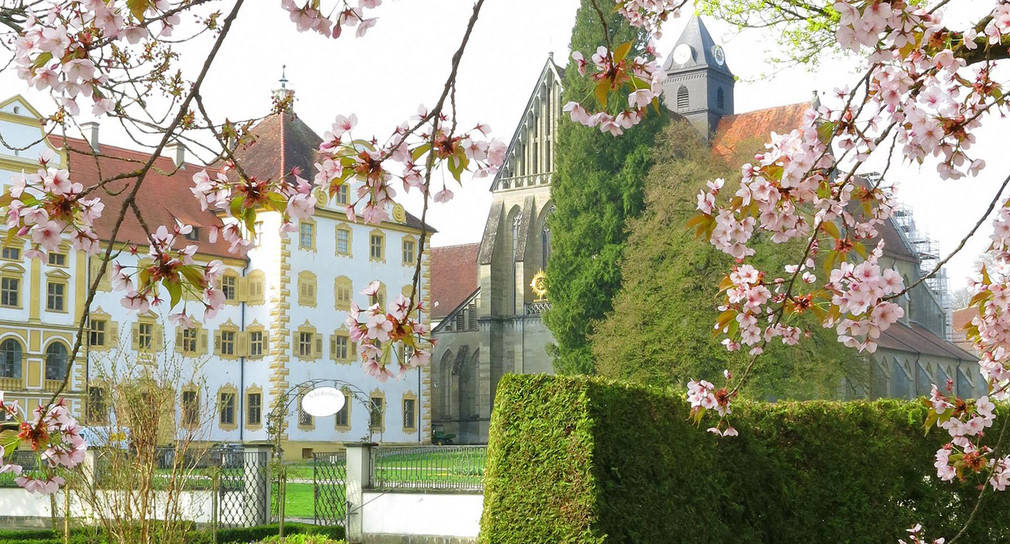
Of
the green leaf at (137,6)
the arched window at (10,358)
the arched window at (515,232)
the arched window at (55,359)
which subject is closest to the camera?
the green leaf at (137,6)

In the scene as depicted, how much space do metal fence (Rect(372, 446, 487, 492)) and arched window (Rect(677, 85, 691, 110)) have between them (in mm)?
43574

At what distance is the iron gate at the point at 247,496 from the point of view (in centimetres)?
2023

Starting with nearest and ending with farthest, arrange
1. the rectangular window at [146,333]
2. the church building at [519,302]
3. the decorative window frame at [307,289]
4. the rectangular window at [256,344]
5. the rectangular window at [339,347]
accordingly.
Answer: the rectangular window at [146,333] → the rectangular window at [256,344] → the decorative window frame at [307,289] → the rectangular window at [339,347] → the church building at [519,302]

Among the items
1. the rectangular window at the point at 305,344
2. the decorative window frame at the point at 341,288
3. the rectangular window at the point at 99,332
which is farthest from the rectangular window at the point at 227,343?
the rectangular window at the point at 99,332

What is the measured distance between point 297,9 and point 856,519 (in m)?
10.7

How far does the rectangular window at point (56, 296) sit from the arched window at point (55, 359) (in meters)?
1.20

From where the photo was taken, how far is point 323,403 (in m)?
23.9

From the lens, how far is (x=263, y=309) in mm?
46375

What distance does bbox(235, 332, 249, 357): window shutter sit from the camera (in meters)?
46.4

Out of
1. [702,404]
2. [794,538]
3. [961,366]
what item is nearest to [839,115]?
[702,404]

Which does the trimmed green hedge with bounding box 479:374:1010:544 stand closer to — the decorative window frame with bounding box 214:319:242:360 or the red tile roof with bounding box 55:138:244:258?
the red tile roof with bounding box 55:138:244:258

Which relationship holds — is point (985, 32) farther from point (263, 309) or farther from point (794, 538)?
point (263, 309)

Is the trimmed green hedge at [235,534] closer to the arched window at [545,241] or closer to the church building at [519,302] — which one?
the church building at [519,302]

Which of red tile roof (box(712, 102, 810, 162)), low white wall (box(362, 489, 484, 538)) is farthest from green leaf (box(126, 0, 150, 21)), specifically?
red tile roof (box(712, 102, 810, 162))
